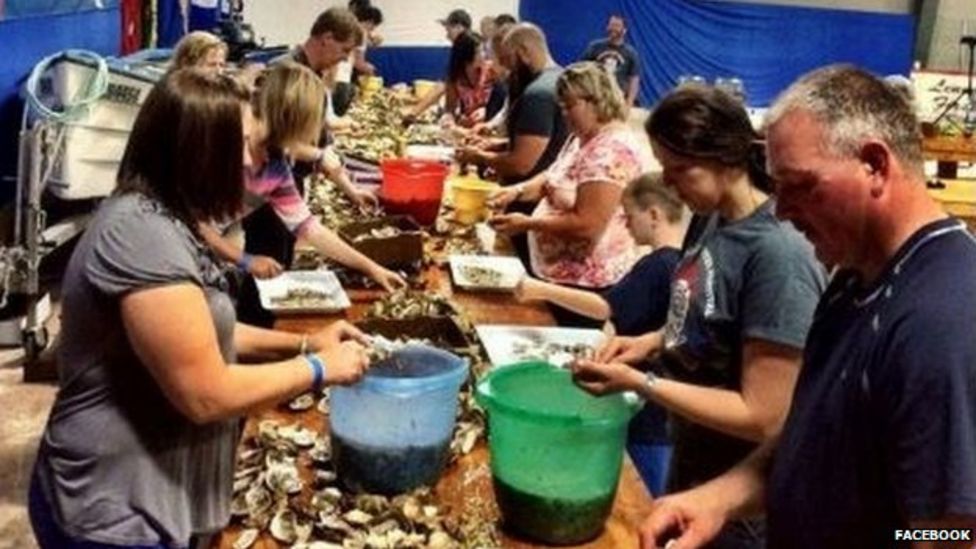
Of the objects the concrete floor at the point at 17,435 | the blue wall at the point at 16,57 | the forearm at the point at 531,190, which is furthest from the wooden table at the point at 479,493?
the blue wall at the point at 16,57

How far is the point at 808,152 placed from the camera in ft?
3.69

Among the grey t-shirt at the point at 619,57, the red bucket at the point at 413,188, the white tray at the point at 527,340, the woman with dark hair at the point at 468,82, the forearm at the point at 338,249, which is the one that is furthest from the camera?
the grey t-shirt at the point at 619,57

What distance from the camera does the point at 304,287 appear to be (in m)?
2.78

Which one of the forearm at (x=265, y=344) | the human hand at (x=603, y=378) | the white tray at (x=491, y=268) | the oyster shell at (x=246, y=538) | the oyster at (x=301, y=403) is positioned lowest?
the white tray at (x=491, y=268)

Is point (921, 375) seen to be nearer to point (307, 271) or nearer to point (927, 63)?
point (307, 271)

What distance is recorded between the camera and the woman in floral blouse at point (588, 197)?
2924 mm

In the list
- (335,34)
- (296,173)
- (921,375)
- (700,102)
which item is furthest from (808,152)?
(335,34)

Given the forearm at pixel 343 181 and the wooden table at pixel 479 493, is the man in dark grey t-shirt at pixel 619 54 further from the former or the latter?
the wooden table at pixel 479 493

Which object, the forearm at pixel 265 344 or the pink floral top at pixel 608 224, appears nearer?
the forearm at pixel 265 344

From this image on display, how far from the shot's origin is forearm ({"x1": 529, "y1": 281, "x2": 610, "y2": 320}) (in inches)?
105

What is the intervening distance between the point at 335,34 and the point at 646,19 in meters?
10.3

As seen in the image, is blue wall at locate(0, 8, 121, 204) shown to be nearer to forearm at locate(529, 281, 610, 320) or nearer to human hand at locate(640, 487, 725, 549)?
forearm at locate(529, 281, 610, 320)

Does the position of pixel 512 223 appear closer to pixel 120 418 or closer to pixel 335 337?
pixel 335 337

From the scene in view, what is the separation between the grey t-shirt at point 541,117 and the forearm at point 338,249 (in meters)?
1.21
